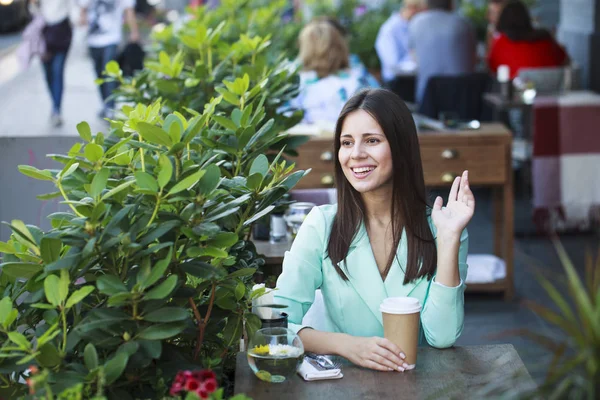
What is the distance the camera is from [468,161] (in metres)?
5.80

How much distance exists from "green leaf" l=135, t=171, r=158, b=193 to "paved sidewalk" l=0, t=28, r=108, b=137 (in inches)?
231

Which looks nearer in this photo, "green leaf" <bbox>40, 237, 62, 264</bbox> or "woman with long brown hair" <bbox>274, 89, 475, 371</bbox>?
"green leaf" <bbox>40, 237, 62, 264</bbox>

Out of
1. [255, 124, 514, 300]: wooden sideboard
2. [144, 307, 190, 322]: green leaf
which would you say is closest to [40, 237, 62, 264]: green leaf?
[144, 307, 190, 322]: green leaf

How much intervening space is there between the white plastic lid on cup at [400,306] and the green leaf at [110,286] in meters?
0.65

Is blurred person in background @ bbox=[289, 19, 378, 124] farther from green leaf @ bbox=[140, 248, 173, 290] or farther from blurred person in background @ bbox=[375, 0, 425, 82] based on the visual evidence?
green leaf @ bbox=[140, 248, 173, 290]

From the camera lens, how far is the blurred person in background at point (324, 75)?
6734 mm

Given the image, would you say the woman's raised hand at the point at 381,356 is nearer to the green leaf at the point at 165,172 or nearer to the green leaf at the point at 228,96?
the green leaf at the point at 165,172

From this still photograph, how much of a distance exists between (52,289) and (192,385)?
0.40 metres

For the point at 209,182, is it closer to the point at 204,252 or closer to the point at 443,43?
the point at 204,252

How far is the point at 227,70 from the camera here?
415cm

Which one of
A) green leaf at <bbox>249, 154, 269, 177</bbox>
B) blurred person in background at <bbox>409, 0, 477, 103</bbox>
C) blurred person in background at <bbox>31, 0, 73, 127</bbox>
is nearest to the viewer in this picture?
green leaf at <bbox>249, 154, 269, 177</bbox>

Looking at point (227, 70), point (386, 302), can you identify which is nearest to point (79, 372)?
point (386, 302)

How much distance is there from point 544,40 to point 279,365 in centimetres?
696

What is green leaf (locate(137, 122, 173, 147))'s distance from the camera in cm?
206
